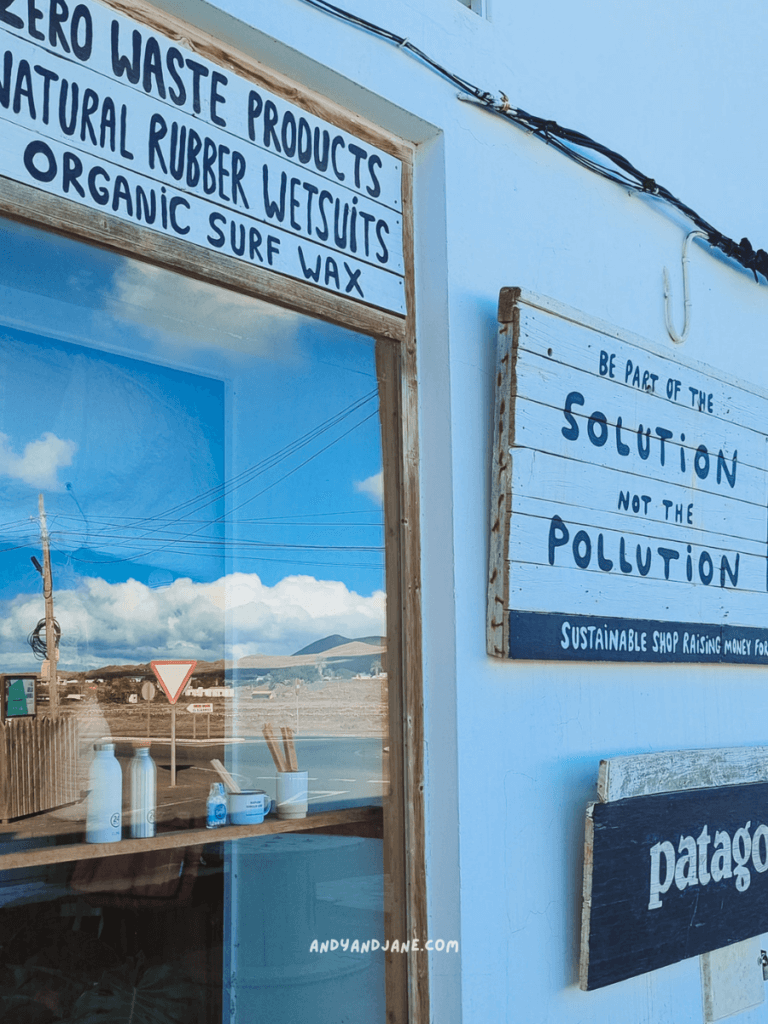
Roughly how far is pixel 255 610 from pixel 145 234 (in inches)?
55.6

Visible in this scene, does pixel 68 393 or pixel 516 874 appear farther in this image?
pixel 68 393

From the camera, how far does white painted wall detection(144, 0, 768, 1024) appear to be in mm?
2391

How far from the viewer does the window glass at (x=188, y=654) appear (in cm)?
249

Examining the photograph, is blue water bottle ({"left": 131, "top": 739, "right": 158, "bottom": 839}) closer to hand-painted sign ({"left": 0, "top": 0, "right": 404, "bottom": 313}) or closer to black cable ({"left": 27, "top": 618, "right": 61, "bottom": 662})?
black cable ({"left": 27, "top": 618, "right": 61, "bottom": 662})

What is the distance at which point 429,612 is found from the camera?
2488 millimetres

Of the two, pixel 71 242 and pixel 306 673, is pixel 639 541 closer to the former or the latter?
pixel 306 673

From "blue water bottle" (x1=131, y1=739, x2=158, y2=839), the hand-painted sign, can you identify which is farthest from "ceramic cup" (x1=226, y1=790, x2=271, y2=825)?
the hand-painted sign

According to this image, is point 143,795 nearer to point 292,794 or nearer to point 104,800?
point 104,800

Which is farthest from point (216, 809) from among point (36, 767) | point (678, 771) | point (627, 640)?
point (678, 771)

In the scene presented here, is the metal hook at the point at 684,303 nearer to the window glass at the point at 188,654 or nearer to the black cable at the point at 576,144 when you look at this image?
the black cable at the point at 576,144

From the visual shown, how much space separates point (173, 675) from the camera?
11.6ft

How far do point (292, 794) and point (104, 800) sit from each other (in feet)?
1.49

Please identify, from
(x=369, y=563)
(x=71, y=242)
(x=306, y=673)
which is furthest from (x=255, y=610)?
(x=71, y=242)

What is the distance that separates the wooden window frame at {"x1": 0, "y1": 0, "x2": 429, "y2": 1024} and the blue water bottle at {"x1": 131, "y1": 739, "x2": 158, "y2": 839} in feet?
0.16
